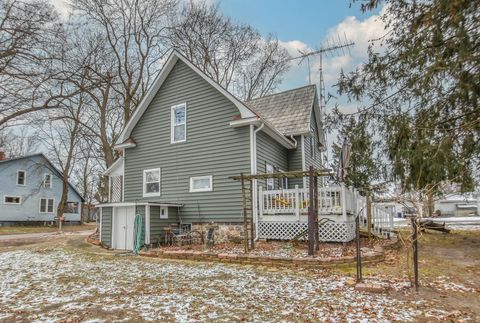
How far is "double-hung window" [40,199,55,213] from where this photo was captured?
29781 millimetres

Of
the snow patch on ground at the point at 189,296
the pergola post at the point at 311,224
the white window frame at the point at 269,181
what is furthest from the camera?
the white window frame at the point at 269,181

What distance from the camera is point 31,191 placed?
2883 cm

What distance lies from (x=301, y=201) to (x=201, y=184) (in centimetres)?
377

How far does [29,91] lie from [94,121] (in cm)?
1291

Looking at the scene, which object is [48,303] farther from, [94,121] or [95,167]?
[95,167]

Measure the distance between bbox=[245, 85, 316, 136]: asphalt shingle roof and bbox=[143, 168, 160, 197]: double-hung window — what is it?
16.1ft

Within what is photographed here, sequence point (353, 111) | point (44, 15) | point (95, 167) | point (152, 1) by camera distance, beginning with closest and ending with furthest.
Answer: point (44, 15), point (353, 111), point (152, 1), point (95, 167)

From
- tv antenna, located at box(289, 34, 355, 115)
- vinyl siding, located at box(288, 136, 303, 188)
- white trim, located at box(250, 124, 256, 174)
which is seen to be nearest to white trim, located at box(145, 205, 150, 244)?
white trim, located at box(250, 124, 256, 174)

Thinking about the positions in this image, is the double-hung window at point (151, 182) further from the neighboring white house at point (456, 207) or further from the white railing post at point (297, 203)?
the neighboring white house at point (456, 207)

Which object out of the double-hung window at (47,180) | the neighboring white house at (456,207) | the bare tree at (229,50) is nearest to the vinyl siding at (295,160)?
the bare tree at (229,50)

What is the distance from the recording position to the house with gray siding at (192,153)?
1114cm

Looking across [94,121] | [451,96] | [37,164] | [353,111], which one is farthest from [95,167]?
[451,96]

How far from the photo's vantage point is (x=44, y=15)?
8.55m

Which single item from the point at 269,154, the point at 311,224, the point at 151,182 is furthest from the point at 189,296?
the point at 151,182
